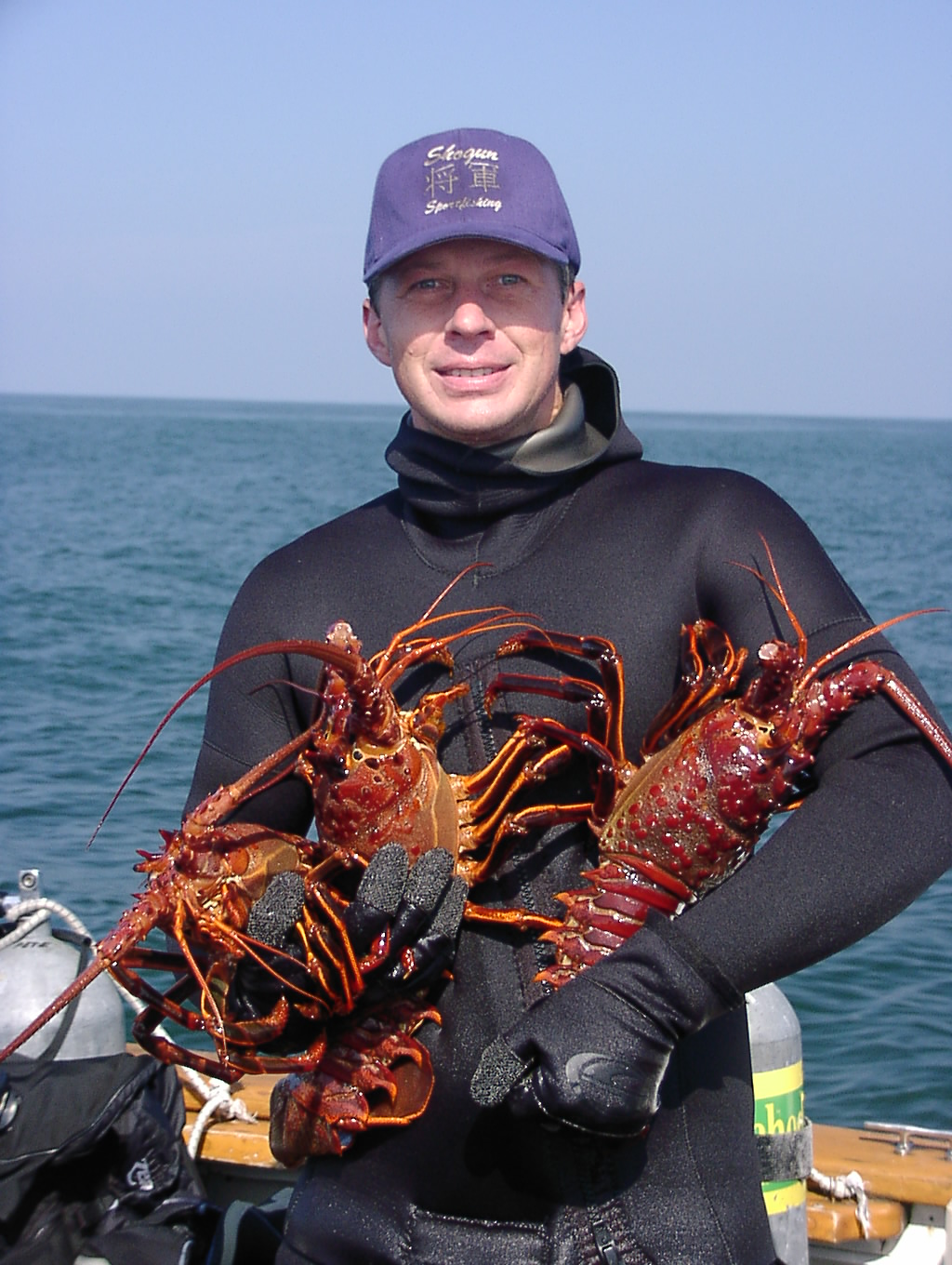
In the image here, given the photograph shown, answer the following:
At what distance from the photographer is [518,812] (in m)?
2.44

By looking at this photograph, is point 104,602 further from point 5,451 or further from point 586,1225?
→ point 5,451

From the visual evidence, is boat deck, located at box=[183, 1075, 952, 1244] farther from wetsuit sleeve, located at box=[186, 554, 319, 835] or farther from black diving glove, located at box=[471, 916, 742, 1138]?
black diving glove, located at box=[471, 916, 742, 1138]

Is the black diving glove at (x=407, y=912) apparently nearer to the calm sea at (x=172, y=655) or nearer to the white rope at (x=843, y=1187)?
the white rope at (x=843, y=1187)

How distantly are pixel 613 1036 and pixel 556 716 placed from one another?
23.8 inches

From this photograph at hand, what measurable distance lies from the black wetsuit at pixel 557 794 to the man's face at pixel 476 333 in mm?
91

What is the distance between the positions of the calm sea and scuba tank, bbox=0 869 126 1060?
3127 mm

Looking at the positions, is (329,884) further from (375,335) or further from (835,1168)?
(835,1168)

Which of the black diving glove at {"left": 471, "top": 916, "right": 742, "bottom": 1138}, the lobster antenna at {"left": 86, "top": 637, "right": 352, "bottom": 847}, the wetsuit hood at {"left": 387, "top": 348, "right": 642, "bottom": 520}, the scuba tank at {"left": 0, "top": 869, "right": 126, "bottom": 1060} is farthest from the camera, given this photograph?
the scuba tank at {"left": 0, "top": 869, "right": 126, "bottom": 1060}

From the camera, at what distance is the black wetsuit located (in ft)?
6.77

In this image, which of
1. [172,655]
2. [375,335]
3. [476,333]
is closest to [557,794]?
[476,333]

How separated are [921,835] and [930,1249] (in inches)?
74.9

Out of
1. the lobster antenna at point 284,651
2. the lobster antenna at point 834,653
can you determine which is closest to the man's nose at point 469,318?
the lobster antenna at point 284,651

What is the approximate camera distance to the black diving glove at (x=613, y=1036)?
1.97 meters

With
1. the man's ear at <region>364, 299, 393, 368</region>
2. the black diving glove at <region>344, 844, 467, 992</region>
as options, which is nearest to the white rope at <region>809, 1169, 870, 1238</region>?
the black diving glove at <region>344, 844, 467, 992</region>
